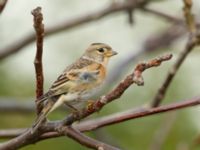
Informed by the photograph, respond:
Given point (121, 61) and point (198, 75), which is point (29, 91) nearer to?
point (121, 61)

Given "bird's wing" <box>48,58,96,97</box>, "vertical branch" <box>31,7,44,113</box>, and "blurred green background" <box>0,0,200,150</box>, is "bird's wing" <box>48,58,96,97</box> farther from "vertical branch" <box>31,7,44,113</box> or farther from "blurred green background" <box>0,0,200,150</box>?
"blurred green background" <box>0,0,200,150</box>

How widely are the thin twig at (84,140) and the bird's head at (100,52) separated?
3.20 ft

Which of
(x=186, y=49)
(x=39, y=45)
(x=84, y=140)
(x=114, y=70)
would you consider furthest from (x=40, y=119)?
(x=114, y=70)

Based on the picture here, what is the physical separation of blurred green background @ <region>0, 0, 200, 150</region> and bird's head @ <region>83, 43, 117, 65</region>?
0.46 metres

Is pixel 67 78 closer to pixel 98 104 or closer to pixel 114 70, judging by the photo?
pixel 98 104

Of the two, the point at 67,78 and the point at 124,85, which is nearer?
the point at 124,85

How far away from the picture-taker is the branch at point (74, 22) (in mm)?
4145

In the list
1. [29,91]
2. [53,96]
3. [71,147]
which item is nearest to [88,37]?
[29,91]

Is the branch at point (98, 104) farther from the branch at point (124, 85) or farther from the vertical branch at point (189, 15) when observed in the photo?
the vertical branch at point (189, 15)

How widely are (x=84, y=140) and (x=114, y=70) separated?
2915 millimetres

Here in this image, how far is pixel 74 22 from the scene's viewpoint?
441 cm

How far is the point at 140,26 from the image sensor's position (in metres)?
7.83

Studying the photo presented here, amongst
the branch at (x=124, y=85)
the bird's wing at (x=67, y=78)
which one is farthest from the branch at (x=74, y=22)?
the branch at (x=124, y=85)

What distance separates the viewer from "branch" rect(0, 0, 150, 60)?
→ 4145 mm
